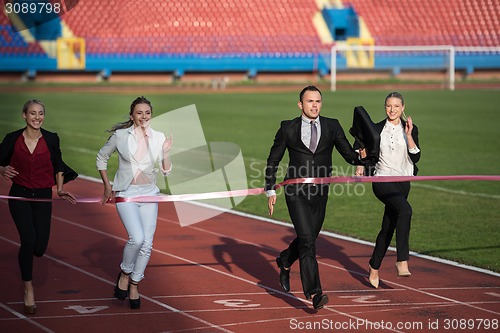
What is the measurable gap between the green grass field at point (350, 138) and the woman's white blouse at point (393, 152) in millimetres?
2031

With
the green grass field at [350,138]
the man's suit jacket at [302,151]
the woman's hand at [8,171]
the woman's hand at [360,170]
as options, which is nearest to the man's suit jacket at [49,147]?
the woman's hand at [8,171]

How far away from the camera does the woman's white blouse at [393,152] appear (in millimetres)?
9047

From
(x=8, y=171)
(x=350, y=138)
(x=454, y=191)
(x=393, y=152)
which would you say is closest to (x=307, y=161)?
(x=393, y=152)

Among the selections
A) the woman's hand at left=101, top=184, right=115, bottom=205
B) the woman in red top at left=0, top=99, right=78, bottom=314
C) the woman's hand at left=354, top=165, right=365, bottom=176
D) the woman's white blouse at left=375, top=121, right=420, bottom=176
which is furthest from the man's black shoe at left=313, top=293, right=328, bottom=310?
the woman in red top at left=0, top=99, right=78, bottom=314

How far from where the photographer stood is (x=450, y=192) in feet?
55.3

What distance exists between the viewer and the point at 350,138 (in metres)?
26.0

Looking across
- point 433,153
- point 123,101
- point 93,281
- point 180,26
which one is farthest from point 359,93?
point 93,281

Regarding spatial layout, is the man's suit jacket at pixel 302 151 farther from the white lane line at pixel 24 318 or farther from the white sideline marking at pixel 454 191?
the white sideline marking at pixel 454 191

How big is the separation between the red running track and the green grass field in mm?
1172

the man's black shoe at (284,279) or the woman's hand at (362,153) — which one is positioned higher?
the woman's hand at (362,153)

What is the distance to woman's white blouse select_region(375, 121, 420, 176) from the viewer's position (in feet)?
29.7

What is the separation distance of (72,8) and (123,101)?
1744 centimetres

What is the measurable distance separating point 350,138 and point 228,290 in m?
17.1

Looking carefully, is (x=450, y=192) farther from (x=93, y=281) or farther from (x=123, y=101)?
(x=123, y=101)
